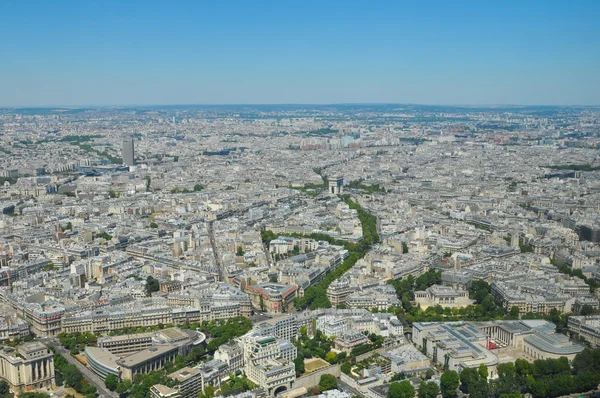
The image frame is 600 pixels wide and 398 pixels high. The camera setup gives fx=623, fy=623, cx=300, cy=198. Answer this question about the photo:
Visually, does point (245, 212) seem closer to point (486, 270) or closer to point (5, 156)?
point (486, 270)

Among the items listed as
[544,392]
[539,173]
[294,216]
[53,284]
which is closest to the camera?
[544,392]

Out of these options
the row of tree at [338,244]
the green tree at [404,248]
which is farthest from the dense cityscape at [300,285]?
the green tree at [404,248]

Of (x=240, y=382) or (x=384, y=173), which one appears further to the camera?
(x=384, y=173)

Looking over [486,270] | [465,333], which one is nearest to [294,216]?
[486,270]

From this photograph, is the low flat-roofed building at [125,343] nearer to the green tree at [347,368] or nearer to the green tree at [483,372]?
the green tree at [347,368]

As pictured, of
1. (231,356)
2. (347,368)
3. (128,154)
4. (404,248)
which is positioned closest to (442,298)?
(347,368)

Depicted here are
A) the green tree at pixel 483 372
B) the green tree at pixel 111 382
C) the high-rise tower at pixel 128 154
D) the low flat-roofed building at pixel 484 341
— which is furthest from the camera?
the high-rise tower at pixel 128 154
